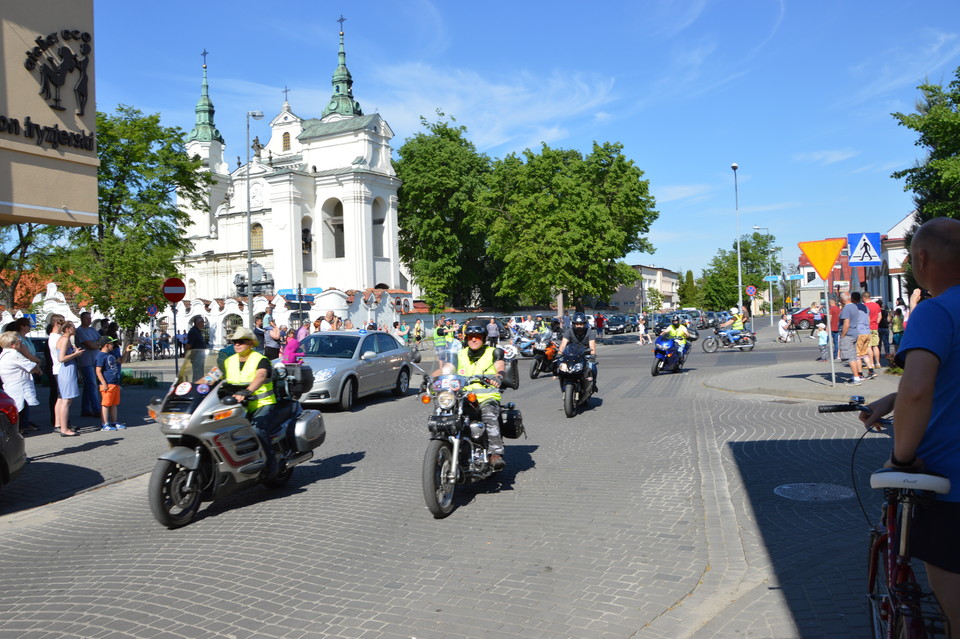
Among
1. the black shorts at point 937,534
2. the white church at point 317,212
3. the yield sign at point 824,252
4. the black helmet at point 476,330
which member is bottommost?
the black shorts at point 937,534

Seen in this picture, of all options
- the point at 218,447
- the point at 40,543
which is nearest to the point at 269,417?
the point at 218,447

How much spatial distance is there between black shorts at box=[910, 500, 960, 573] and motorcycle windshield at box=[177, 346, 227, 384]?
575 centimetres

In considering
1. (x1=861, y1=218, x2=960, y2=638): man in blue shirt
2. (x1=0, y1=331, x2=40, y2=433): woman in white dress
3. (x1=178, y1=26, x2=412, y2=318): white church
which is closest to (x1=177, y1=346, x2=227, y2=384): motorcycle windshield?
A: (x1=0, y1=331, x2=40, y2=433): woman in white dress

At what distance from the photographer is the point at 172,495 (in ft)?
21.2

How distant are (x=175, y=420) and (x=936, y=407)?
5.65 meters

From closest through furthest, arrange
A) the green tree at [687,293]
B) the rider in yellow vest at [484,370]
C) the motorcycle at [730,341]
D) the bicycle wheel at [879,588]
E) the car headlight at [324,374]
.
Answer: the bicycle wheel at [879,588] < the rider in yellow vest at [484,370] < the car headlight at [324,374] < the motorcycle at [730,341] < the green tree at [687,293]

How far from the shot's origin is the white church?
2276 inches

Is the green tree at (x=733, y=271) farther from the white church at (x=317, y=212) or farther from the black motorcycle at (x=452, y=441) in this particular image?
the black motorcycle at (x=452, y=441)

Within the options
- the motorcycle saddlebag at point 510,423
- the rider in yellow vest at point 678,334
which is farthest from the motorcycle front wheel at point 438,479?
the rider in yellow vest at point 678,334

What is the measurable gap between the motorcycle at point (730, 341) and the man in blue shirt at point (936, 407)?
30593mm

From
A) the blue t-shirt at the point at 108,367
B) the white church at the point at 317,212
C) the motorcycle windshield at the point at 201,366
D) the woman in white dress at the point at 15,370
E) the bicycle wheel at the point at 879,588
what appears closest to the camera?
the bicycle wheel at the point at 879,588

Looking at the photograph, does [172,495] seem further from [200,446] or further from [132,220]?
[132,220]

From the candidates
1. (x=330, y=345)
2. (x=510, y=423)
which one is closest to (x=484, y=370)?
(x=510, y=423)

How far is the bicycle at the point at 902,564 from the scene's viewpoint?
2664mm
